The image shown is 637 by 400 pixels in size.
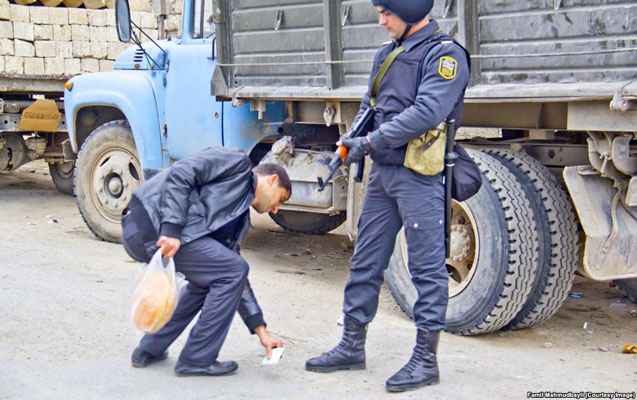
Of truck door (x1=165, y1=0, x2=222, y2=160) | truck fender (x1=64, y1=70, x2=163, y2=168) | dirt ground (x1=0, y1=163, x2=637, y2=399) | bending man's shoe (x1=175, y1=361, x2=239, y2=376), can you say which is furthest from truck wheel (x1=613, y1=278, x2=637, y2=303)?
truck fender (x1=64, y1=70, x2=163, y2=168)

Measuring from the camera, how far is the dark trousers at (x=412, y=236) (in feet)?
13.2

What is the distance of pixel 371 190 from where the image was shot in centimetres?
428

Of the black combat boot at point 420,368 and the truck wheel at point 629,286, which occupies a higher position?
the black combat boot at point 420,368

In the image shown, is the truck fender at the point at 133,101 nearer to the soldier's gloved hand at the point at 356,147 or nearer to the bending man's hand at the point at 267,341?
the bending man's hand at the point at 267,341

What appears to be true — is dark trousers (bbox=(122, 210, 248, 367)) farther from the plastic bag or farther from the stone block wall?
the stone block wall

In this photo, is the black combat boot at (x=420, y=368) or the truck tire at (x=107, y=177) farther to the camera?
the truck tire at (x=107, y=177)

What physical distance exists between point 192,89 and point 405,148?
3464mm

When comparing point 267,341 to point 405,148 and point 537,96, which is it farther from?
point 537,96

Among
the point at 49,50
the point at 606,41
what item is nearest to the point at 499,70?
the point at 606,41

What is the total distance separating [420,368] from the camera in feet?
13.3

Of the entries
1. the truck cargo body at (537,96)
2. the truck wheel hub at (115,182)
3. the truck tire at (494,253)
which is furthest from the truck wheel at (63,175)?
the truck tire at (494,253)

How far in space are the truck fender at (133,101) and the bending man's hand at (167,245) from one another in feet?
12.0

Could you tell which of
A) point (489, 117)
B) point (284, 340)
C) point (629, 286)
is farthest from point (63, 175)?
point (629, 286)

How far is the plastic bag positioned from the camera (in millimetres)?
3842
